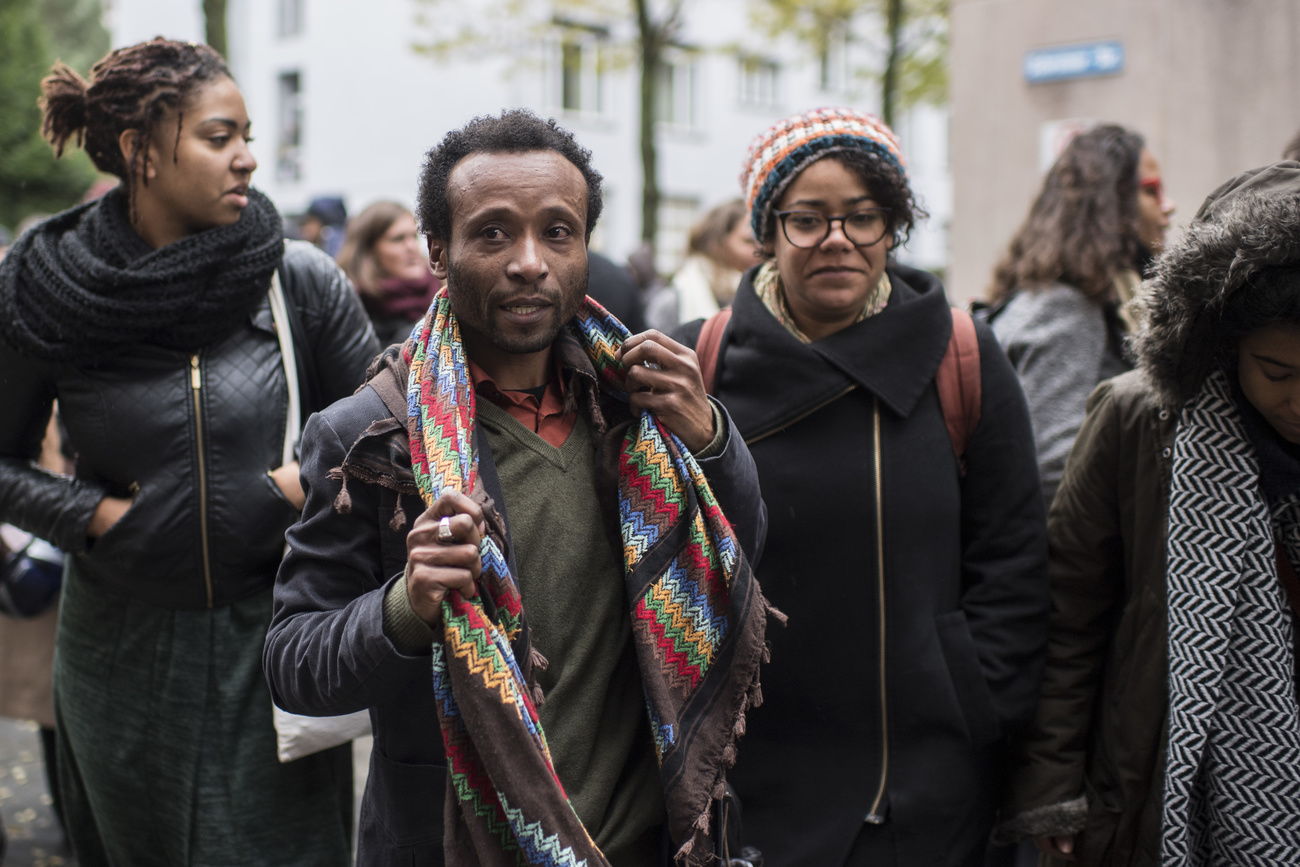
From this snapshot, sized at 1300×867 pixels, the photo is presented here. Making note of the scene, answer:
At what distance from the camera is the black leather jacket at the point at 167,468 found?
9.27ft

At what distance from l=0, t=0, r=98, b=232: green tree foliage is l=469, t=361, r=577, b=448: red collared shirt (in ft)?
81.6

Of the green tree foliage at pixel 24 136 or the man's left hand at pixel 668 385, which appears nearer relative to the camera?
the man's left hand at pixel 668 385

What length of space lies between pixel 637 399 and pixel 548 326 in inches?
7.8

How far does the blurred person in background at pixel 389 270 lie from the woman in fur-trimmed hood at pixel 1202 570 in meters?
3.36

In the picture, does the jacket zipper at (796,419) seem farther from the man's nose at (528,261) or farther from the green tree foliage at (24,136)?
the green tree foliage at (24,136)

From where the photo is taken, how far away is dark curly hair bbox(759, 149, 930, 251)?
2.76 meters

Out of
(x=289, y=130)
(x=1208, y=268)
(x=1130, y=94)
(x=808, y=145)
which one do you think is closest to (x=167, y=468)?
(x=808, y=145)

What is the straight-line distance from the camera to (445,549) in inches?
65.7

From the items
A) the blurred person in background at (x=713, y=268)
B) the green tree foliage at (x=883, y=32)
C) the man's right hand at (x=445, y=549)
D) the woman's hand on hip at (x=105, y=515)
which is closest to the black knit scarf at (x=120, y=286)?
the woman's hand on hip at (x=105, y=515)

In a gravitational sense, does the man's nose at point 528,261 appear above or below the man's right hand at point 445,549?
above

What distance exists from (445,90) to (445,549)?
2197cm

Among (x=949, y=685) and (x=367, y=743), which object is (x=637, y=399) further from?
(x=367, y=743)

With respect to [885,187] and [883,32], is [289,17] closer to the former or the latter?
[883,32]

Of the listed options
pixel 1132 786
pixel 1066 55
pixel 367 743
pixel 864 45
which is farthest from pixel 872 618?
pixel 864 45
